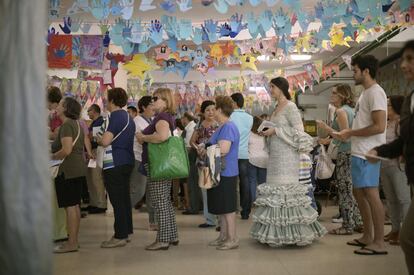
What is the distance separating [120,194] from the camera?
191 inches

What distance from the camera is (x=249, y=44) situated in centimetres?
889

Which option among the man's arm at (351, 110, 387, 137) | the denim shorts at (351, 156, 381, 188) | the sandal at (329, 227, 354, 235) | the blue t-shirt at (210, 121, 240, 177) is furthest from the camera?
the sandal at (329, 227, 354, 235)

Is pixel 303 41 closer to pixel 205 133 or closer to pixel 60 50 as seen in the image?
pixel 205 133

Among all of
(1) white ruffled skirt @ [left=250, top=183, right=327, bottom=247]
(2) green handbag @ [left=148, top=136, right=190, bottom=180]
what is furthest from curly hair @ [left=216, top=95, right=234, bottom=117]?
(1) white ruffled skirt @ [left=250, top=183, right=327, bottom=247]

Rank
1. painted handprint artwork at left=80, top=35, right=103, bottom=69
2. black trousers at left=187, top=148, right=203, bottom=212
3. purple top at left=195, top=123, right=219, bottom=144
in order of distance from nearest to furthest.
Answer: purple top at left=195, top=123, right=219, bottom=144 → black trousers at left=187, top=148, right=203, bottom=212 → painted handprint artwork at left=80, top=35, right=103, bottom=69

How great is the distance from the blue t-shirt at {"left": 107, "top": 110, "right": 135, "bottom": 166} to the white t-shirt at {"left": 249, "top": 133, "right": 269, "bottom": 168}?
104 inches

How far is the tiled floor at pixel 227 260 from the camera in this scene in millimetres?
3902

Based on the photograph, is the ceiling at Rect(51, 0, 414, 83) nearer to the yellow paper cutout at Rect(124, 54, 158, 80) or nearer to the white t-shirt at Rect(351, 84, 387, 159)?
the yellow paper cutout at Rect(124, 54, 158, 80)

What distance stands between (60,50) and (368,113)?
5.58 metres

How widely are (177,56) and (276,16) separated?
323cm

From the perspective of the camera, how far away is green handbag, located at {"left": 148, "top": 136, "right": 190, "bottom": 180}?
4629 mm

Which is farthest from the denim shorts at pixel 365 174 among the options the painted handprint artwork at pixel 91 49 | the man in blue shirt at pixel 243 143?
the painted handprint artwork at pixel 91 49

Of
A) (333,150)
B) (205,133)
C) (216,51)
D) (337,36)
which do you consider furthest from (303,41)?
(205,133)

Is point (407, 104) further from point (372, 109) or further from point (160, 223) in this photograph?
point (160, 223)
